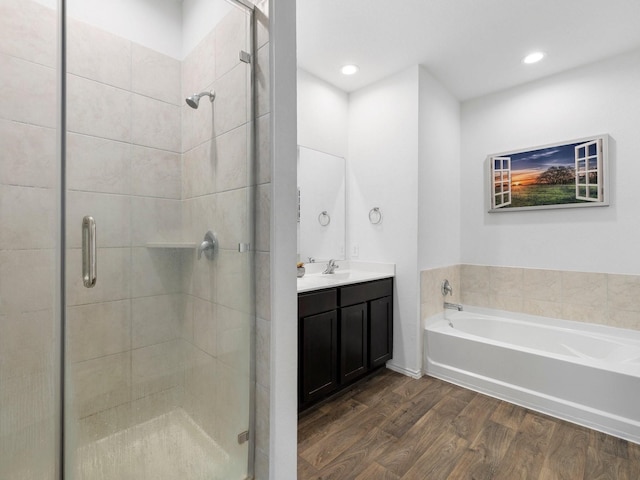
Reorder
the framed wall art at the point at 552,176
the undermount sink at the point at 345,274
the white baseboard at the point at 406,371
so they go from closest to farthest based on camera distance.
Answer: the undermount sink at the point at 345,274 < the framed wall art at the point at 552,176 < the white baseboard at the point at 406,371

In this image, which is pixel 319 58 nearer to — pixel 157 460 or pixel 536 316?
pixel 157 460

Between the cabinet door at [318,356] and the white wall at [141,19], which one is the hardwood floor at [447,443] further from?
the white wall at [141,19]

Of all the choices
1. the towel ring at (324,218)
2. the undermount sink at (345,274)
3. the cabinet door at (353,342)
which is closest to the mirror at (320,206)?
the towel ring at (324,218)

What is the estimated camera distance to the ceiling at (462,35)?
6.45 ft

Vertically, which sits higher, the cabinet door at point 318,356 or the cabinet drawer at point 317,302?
the cabinet drawer at point 317,302

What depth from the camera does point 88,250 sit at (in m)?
1.03

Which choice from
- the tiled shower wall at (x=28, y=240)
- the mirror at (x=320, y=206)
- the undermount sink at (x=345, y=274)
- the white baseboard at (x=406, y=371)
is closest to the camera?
the tiled shower wall at (x=28, y=240)

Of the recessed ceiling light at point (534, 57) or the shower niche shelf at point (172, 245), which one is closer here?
the shower niche shelf at point (172, 245)

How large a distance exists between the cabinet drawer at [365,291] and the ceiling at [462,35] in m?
1.83

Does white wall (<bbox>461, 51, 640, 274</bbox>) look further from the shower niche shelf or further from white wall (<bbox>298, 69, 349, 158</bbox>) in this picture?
the shower niche shelf

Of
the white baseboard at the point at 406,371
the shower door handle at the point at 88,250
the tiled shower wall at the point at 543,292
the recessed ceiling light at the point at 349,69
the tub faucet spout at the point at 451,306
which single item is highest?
the recessed ceiling light at the point at 349,69

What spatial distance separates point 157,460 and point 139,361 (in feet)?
1.25

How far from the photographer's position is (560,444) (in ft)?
5.83

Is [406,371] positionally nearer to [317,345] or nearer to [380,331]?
[380,331]
